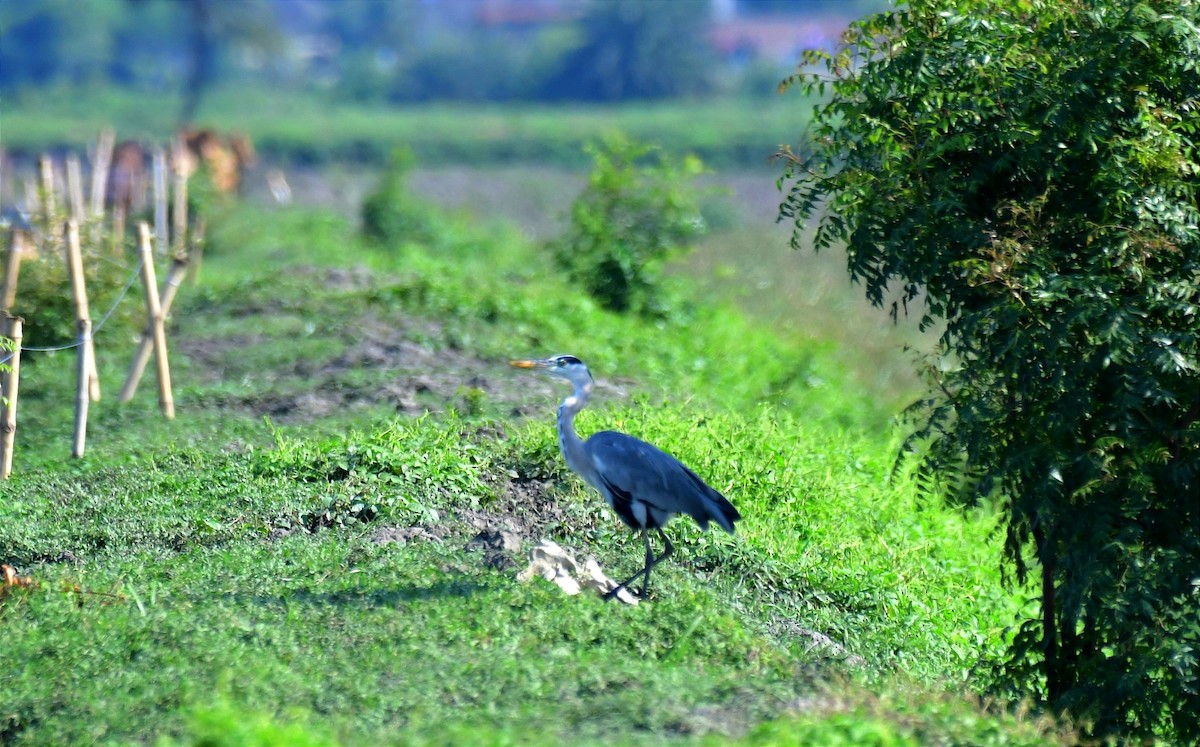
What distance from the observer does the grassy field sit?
5.68 m

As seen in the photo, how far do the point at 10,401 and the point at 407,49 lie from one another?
242 feet

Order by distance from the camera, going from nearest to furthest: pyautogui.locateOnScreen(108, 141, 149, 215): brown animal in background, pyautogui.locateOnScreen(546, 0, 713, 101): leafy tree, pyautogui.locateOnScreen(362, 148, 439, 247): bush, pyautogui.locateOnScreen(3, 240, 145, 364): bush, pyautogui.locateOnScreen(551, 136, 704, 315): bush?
pyautogui.locateOnScreen(3, 240, 145, 364): bush
pyautogui.locateOnScreen(551, 136, 704, 315): bush
pyautogui.locateOnScreen(108, 141, 149, 215): brown animal in background
pyautogui.locateOnScreen(362, 148, 439, 247): bush
pyautogui.locateOnScreen(546, 0, 713, 101): leafy tree

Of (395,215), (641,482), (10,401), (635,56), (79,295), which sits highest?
(641,482)

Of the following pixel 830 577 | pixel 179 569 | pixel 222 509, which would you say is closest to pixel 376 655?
pixel 179 569

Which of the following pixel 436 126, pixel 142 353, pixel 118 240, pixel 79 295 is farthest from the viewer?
pixel 436 126

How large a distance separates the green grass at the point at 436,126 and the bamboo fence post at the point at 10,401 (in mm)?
30508

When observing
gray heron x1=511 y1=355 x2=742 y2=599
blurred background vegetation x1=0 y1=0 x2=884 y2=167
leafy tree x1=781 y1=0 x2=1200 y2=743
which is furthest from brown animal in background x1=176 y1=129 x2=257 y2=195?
leafy tree x1=781 y1=0 x2=1200 y2=743

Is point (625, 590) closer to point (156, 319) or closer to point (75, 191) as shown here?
point (156, 319)

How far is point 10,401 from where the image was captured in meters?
8.73

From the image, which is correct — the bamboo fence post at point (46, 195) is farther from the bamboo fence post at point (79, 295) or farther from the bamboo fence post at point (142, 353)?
the bamboo fence post at point (79, 295)

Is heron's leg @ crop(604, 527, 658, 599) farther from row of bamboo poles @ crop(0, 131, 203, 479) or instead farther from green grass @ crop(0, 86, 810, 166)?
green grass @ crop(0, 86, 810, 166)

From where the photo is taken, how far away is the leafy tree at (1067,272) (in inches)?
254

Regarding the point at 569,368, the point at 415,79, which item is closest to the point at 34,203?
the point at 569,368

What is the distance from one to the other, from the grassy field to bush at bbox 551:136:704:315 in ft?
6.94
